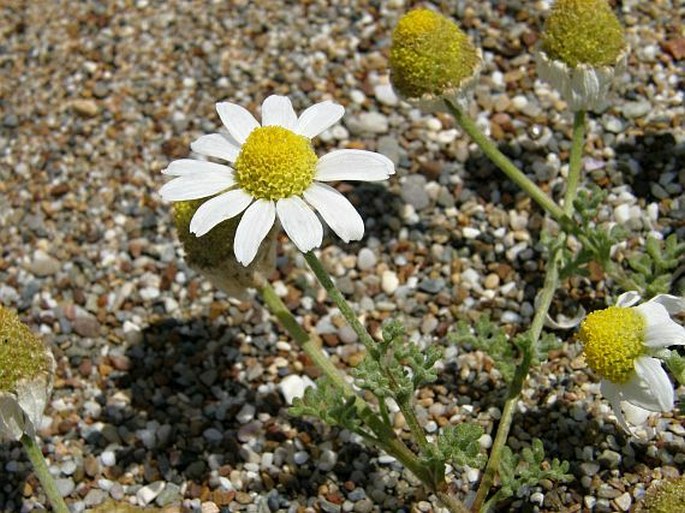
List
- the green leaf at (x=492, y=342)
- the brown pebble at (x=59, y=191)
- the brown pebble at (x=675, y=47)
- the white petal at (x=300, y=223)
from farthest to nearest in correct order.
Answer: the brown pebble at (x=59, y=191) < the brown pebble at (x=675, y=47) < the green leaf at (x=492, y=342) < the white petal at (x=300, y=223)

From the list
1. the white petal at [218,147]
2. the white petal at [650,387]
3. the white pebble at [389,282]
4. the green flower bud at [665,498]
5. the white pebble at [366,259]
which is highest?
the white petal at [218,147]

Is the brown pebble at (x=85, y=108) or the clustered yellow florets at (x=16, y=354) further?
the brown pebble at (x=85, y=108)

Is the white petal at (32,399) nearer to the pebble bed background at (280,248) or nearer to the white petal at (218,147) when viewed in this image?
the pebble bed background at (280,248)

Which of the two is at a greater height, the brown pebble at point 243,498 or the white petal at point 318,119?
the white petal at point 318,119

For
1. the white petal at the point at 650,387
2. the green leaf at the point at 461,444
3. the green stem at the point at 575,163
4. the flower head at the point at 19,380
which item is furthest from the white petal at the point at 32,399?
the green stem at the point at 575,163

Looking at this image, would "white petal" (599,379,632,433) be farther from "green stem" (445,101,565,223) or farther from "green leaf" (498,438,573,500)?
"green stem" (445,101,565,223)

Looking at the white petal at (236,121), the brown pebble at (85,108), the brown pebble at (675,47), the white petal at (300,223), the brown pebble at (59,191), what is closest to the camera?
the white petal at (300,223)

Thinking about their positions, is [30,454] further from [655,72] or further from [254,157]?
[655,72]

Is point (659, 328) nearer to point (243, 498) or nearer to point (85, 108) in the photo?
point (243, 498)
